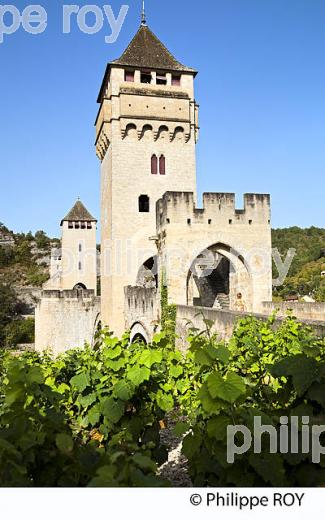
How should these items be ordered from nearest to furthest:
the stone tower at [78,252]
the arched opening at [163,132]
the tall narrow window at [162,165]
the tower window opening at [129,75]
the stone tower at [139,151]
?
1. the stone tower at [139,151]
2. the tower window opening at [129,75]
3. the arched opening at [163,132]
4. the tall narrow window at [162,165]
5. the stone tower at [78,252]

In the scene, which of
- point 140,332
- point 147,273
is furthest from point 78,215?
point 140,332

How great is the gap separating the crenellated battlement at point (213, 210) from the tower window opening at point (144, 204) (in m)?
5.67

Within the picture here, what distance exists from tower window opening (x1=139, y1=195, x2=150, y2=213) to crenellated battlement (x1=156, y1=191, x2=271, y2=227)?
18.6 ft

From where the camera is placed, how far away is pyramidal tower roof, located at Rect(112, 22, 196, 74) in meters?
22.8

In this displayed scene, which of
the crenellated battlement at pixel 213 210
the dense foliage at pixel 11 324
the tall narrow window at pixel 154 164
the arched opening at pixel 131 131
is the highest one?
the arched opening at pixel 131 131

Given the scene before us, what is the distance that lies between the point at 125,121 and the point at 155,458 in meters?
19.9

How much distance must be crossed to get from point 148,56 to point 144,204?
7693 mm

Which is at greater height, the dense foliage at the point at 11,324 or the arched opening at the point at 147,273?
the arched opening at the point at 147,273

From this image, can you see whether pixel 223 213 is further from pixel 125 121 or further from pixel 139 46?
pixel 139 46

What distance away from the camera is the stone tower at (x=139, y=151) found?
21953mm

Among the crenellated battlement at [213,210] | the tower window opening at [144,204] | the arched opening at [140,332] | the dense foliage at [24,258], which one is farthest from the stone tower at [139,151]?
the dense foliage at [24,258]

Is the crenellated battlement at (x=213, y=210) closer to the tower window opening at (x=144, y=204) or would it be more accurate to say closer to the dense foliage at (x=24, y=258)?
the tower window opening at (x=144, y=204)

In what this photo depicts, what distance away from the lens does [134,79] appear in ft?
73.8

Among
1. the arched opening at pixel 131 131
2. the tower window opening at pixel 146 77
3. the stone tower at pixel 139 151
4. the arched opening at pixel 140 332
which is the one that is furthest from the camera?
the tower window opening at pixel 146 77
